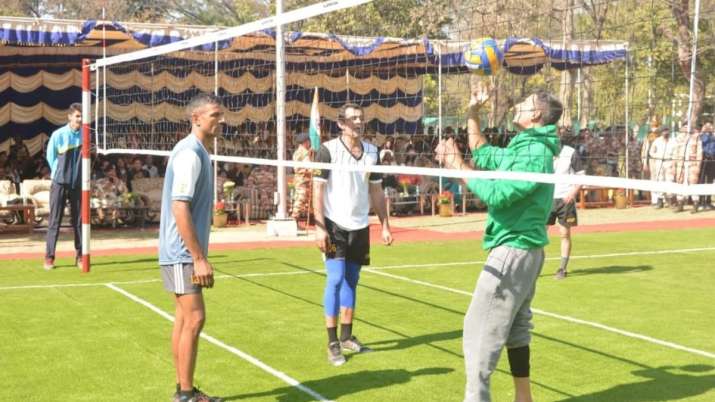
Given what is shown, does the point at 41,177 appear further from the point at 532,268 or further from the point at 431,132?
the point at 532,268

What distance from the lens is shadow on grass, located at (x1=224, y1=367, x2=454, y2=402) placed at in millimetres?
7303

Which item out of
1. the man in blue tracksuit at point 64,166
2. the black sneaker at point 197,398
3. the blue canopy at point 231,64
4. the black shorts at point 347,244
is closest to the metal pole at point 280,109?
the blue canopy at point 231,64

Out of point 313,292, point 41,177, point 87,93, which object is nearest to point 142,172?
point 41,177

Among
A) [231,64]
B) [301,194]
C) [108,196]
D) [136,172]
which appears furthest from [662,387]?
[136,172]

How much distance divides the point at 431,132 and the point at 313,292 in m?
10.9

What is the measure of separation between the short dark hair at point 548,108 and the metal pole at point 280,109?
776 cm

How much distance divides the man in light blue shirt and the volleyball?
2093 millimetres

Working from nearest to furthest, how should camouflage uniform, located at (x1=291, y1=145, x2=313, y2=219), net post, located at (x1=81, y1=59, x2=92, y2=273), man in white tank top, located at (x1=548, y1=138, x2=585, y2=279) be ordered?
1. man in white tank top, located at (x1=548, y1=138, x2=585, y2=279)
2. net post, located at (x1=81, y1=59, x2=92, y2=273)
3. camouflage uniform, located at (x1=291, y1=145, x2=313, y2=219)

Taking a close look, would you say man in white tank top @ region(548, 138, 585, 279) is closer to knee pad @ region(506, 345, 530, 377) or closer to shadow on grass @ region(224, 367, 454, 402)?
shadow on grass @ region(224, 367, 454, 402)

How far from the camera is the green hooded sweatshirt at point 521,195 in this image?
602 centimetres

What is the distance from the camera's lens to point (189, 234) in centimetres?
654

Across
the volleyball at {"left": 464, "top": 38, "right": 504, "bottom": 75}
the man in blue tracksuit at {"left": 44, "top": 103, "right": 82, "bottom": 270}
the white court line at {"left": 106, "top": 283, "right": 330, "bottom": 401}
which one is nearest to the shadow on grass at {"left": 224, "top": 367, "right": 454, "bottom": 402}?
the white court line at {"left": 106, "top": 283, "right": 330, "bottom": 401}

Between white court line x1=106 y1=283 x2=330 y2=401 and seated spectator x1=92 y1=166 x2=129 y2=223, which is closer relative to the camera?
white court line x1=106 y1=283 x2=330 y2=401

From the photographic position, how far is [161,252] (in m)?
6.86
